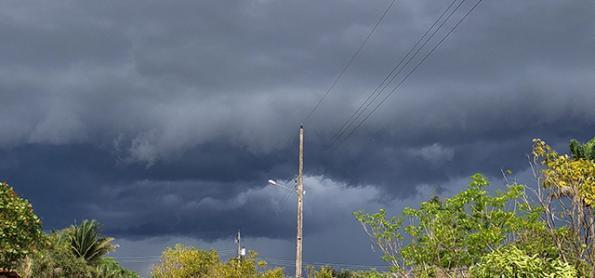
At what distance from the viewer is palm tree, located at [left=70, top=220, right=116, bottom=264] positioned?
55.3 m

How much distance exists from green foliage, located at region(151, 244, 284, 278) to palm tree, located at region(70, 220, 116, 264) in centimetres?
550

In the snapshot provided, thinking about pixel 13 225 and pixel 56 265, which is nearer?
pixel 13 225

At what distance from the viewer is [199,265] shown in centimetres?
5756

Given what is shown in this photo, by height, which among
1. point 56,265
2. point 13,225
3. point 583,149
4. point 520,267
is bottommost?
point 520,267

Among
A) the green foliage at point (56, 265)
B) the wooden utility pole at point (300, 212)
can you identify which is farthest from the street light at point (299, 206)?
the green foliage at point (56, 265)

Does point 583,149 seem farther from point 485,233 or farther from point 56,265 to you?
point 56,265

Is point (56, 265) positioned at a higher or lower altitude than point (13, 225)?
higher

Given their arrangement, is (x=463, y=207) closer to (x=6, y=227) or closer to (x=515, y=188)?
(x=515, y=188)

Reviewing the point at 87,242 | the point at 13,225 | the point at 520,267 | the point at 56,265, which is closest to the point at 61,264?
the point at 56,265

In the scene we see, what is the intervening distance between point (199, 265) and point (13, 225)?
31.5 m

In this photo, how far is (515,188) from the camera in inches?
1035

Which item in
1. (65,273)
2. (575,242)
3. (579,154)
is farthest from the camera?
(65,273)

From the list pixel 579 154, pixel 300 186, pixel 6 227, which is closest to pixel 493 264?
pixel 300 186

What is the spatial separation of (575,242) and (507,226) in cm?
372
